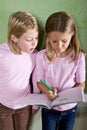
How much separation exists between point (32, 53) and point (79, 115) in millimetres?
491

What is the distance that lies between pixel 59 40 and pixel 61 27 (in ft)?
0.20

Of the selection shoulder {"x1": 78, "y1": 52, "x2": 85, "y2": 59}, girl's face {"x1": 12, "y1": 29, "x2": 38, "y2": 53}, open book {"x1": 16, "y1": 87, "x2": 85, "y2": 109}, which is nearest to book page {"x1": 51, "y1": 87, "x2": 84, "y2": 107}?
open book {"x1": 16, "y1": 87, "x2": 85, "y2": 109}

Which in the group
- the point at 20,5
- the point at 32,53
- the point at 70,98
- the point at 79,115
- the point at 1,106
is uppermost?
the point at 20,5

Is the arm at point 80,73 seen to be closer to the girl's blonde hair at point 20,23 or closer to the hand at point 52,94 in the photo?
the hand at point 52,94

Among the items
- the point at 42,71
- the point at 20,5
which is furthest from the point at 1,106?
the point at 20,5

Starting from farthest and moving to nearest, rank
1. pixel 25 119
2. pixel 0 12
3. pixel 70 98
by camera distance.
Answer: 1. pixel 25 119
2. pixel 0 12
3. pixel 70 98

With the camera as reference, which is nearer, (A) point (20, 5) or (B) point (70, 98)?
(B) point (70, 98)

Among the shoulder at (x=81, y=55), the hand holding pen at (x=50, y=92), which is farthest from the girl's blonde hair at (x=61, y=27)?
the hand holding pen at (x=50, y=92)

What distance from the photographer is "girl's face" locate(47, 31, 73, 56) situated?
1178 mm

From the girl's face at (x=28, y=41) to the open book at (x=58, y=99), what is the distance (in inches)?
9.6

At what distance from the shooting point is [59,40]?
1.19 meters

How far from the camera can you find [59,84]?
131 centimetres

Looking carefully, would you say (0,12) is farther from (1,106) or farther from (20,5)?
(1,106)

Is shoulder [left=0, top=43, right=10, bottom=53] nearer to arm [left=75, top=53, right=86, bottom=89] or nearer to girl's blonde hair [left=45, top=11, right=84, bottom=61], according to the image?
girl's blonde hair [left=45, top=11, right=84, bottom=61]
